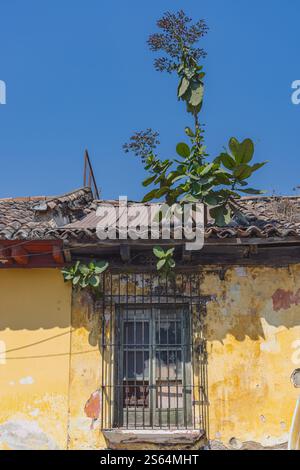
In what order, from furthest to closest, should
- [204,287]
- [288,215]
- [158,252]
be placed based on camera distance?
[288,215] → [204,287] → [158,252]

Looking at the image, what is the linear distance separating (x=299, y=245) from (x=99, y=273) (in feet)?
8.54

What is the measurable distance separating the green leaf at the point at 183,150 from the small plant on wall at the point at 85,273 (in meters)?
1.68

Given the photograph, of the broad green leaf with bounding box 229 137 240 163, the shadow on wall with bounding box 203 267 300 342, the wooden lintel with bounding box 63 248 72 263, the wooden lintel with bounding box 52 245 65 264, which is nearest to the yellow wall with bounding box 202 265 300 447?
the shadow on wall with bounding box 203 267 300 342

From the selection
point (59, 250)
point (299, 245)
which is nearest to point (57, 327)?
point (59, 250)

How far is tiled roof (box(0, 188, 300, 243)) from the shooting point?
662 cm

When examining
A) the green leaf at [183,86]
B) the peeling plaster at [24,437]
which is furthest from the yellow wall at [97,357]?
the green leaf at [183,86]

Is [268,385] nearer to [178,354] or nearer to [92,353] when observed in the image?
[178,354]

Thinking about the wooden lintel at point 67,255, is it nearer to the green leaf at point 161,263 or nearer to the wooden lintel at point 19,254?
the wooden lintel at point 19,254

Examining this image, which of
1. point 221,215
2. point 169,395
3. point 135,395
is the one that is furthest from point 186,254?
point 135,395

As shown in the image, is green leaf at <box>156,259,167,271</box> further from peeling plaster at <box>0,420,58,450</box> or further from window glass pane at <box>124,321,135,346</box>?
peeling plaster at <box>0,420,58,450</box>

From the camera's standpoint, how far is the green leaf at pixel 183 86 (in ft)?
23.8

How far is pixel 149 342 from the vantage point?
23.1 ft

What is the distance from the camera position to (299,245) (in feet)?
22.8

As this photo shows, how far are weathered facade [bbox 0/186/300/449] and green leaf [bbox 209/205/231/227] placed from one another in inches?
5.1
